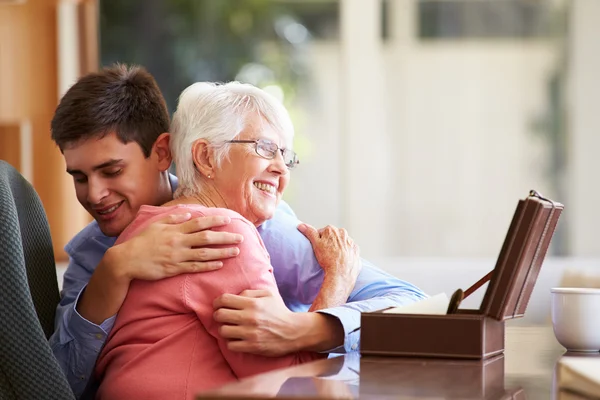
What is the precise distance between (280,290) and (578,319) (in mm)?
665

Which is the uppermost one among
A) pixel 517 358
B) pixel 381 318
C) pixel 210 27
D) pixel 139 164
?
pixel 210 27

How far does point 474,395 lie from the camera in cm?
111

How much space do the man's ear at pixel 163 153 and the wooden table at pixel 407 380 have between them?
82 centimetres

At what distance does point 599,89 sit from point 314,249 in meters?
3.84

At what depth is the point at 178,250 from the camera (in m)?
1.63

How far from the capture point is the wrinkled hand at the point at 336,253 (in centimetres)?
189

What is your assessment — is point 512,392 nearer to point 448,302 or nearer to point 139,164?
point 448,302

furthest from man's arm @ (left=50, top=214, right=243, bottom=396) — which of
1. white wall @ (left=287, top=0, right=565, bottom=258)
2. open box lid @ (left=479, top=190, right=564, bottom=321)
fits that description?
white wall @ (left=287, top=0, right=565, bottom=258)

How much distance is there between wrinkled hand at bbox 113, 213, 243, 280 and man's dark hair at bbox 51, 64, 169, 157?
0.43 meters

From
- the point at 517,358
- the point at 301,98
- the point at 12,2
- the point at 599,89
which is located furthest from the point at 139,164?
the point at 599,89

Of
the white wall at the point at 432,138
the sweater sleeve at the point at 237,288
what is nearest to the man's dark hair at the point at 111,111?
the sweater sleeve at the point at 237,288

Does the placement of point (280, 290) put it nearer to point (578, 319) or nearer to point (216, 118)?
point (216, 118)

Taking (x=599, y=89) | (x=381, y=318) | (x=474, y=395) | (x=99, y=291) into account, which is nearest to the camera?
(x=474, y=395)

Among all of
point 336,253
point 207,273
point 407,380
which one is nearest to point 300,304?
point 336,253
